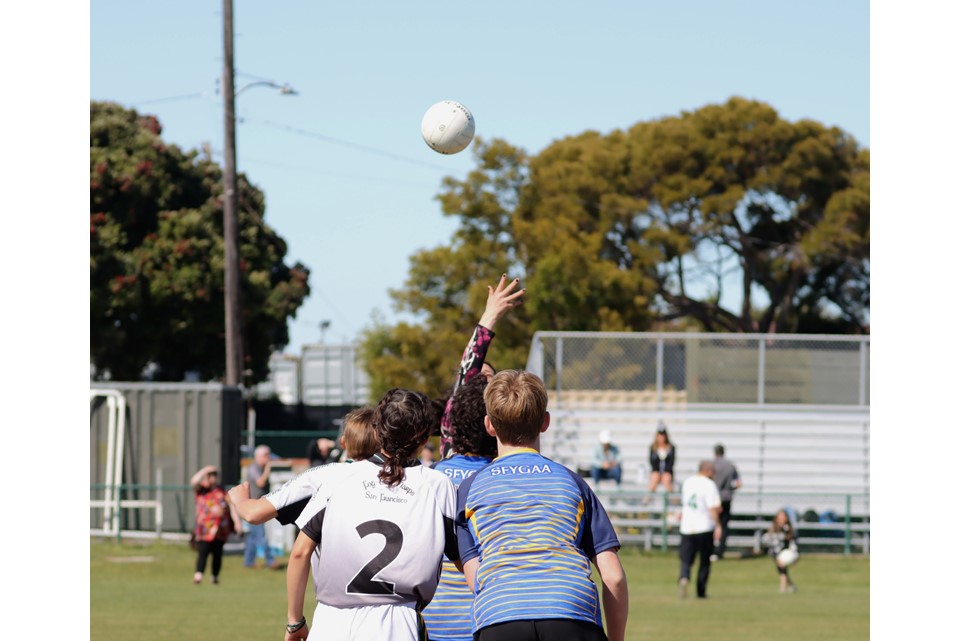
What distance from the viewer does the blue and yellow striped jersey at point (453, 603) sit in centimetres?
562

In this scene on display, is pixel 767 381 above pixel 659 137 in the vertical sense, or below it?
below

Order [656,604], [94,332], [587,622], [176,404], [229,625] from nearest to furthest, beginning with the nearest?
[587,622], [229,625], [656,604], [176,404], [94,332]

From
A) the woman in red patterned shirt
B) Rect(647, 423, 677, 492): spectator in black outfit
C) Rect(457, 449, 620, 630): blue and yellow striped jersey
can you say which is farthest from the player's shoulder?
Rect(647, 423, 677, 492): spectator in black outfit

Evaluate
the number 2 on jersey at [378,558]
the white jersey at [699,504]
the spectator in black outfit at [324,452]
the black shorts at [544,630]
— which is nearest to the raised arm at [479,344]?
the number 2 on jersey at [378,558]

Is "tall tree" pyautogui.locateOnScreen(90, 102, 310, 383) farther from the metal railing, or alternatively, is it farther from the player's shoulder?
the player's shoulder

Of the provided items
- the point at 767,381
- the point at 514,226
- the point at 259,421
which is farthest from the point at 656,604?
the point at 259,421

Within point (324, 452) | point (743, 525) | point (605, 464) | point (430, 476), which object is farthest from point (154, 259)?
point (430, 476)

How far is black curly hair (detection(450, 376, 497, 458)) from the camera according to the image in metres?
5.62

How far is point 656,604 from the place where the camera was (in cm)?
1590

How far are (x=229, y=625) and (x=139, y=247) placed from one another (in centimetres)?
2904

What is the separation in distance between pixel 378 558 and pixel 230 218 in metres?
22.2

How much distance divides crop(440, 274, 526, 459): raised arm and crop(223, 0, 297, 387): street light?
19.8m

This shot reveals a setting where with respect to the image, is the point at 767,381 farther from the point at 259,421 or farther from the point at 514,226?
the point at 259,421

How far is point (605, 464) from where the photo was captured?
23547mm
